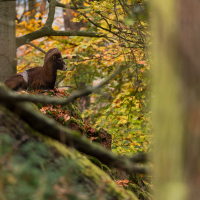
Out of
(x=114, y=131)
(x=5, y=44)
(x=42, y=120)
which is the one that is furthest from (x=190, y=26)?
(x=5, y=44)

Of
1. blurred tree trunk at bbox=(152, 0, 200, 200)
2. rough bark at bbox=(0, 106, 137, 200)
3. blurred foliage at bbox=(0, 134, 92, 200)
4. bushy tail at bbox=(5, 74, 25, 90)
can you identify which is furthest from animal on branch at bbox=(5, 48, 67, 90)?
blurred tree trunk at bbox=(152, 0, 200, 200)

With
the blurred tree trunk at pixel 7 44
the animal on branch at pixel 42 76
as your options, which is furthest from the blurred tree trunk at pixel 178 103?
the blurred tree trunk at pixel 7 44

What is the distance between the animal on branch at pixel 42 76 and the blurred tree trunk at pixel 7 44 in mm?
1623

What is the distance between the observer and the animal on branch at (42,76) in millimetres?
7582

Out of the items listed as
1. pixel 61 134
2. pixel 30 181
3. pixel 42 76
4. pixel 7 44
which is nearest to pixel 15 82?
pixel 42 76

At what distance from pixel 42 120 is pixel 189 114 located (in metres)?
1.10

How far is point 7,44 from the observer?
9297 millimetres

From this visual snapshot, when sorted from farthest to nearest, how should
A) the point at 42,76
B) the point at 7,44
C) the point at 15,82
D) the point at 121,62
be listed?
the point at 121,62 → the point at 7,44 → the point at 42,76 → the point at 15,82

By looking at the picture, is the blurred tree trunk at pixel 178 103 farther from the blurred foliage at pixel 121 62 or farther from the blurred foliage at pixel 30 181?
the blurred foliage at pixel 121 62

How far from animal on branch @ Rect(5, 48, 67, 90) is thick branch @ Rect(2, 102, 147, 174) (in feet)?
18.5

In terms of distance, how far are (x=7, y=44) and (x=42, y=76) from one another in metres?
2.56

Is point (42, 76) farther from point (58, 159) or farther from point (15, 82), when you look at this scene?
point (58, 159)

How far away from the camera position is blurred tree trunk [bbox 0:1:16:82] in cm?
921

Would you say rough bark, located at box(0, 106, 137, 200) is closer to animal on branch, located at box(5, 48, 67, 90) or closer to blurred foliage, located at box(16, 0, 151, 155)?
blurred foliage, located at box(16, 0, 151, 155)
